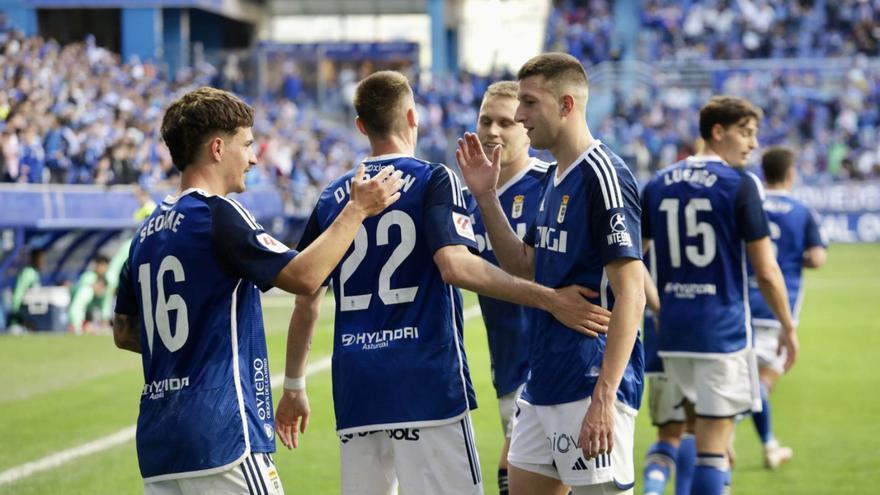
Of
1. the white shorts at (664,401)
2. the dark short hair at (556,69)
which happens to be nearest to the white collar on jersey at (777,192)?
the white shorts at (664,401)

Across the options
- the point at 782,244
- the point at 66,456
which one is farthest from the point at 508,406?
the point at 66,456

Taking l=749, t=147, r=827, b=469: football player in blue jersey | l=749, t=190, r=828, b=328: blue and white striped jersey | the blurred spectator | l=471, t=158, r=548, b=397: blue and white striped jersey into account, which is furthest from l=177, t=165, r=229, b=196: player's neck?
the blurred spectator

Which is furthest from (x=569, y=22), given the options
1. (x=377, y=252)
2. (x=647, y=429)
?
(x=377, y=252)

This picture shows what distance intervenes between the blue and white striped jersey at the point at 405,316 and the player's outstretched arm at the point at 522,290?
8cm

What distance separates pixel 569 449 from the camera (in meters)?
4.67

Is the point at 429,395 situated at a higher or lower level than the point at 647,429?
higher

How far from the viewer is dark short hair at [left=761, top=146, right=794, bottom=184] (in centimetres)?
927

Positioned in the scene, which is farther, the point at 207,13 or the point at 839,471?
the point at 207,13

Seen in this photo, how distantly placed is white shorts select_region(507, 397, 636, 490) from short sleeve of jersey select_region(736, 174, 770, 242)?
2.20 metres

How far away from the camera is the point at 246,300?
4344 millimetres

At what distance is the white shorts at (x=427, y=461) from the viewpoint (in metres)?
4.70

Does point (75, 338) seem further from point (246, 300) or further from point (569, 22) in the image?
point (569, 22)

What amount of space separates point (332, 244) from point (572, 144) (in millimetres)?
1106

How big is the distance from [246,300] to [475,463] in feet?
3.73
